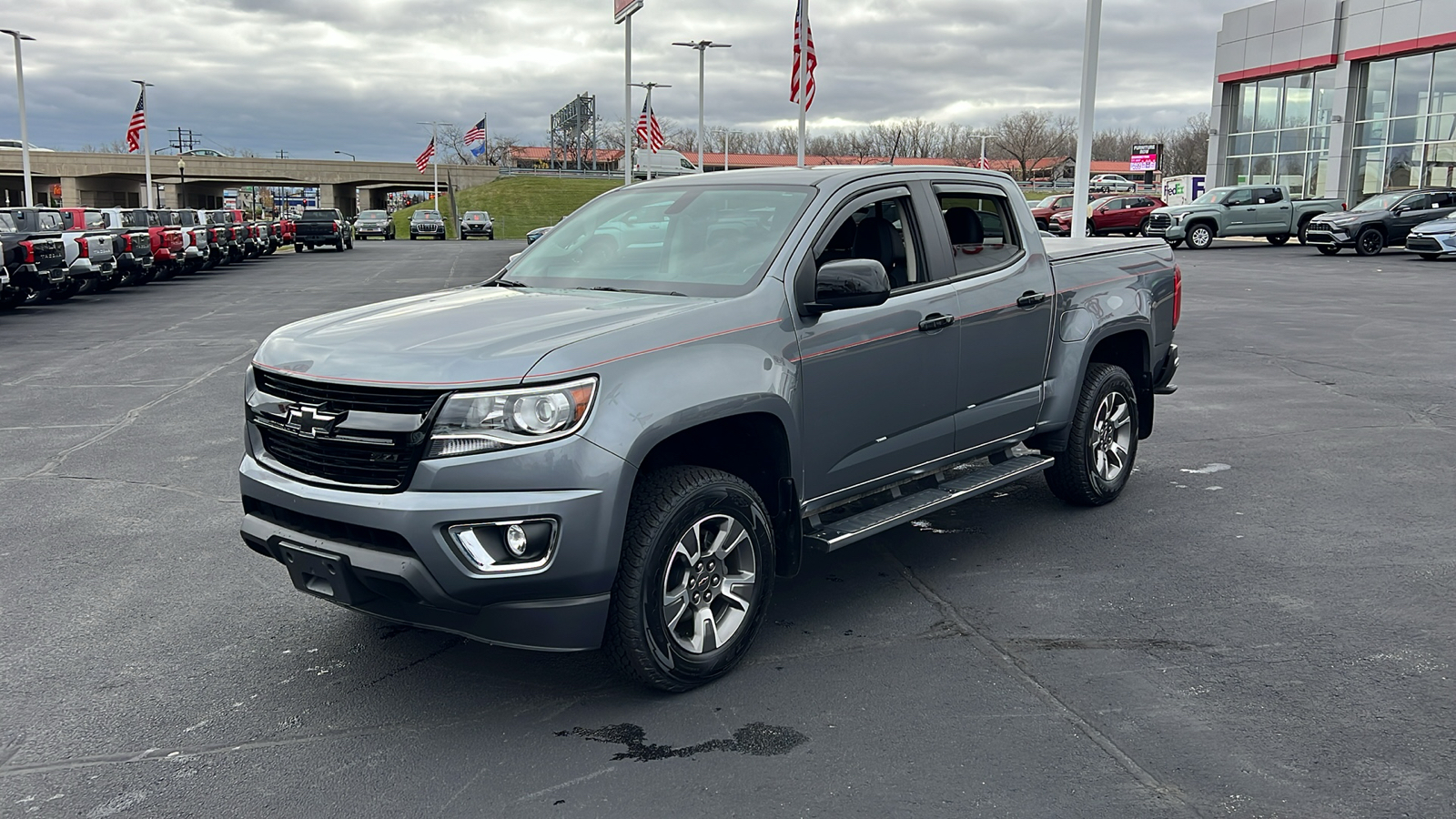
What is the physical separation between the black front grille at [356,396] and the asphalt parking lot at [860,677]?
1101 mm

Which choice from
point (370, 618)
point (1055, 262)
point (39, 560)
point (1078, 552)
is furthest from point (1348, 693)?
point (39, 560)

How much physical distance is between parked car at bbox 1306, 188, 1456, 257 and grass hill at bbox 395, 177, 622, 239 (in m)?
56.8

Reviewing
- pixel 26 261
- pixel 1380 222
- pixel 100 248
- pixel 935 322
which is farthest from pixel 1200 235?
pixel 935 322

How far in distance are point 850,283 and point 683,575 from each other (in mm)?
1271

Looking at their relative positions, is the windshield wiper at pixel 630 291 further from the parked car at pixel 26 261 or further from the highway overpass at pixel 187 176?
the highway overpass at pixel 187 176

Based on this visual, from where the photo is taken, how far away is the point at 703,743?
3793 mm

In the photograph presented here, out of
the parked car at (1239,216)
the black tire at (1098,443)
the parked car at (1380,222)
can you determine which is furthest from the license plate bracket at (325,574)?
the parked car at (1239,216)

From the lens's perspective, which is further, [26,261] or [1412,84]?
[1412,84]

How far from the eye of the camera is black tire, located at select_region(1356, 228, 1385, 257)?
31094 mm

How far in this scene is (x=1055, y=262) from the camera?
6285 millimetres

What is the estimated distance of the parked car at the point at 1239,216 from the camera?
3638 centimetres

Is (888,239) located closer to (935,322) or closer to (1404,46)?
(935,322)

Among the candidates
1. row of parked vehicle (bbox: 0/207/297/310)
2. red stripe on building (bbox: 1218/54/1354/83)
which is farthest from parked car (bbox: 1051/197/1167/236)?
row of parked vehicle (bbox: 0/207/297/310)

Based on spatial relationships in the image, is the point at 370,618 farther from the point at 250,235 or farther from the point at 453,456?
the point at 250,235
